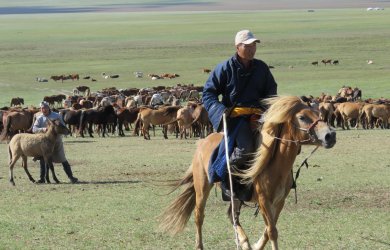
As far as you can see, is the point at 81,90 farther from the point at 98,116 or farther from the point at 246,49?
the point at 246,49

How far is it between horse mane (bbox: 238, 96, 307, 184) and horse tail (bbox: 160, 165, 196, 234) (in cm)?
125

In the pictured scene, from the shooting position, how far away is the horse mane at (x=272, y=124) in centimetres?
779

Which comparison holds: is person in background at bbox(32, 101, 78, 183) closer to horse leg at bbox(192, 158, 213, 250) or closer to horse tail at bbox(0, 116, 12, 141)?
horse leg at bbox(192, 158, 213, 250)

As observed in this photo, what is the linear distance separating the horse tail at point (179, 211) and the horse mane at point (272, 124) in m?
1.25

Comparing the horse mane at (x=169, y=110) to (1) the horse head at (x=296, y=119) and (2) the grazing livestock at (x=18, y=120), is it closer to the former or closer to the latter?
(2) the grazing livestock at (x=18, y=120)

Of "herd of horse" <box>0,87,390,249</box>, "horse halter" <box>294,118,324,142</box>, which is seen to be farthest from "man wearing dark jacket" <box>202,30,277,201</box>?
"horse halter" <box>294,118,324,142</box>

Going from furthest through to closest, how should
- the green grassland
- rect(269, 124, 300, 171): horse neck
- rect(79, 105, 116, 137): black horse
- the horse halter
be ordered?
the green grassland < rect(79, 105, 116, 137): black horse < rect(269, 124, 300, 171): horse neck < the horse halter

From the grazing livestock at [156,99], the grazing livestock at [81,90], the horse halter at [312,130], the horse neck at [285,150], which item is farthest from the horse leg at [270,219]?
the grazing livestock at [81,90]

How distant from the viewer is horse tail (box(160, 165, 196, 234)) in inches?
353

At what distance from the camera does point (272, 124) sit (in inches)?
311

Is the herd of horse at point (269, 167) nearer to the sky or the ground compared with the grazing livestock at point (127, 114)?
nearer to the sky

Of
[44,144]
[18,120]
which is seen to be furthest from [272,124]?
[18,120]

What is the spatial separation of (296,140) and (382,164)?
Result: 10.3m

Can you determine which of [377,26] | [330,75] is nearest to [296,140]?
[330,75]
